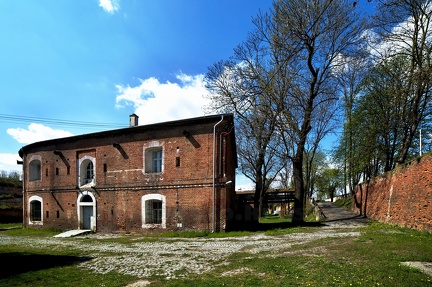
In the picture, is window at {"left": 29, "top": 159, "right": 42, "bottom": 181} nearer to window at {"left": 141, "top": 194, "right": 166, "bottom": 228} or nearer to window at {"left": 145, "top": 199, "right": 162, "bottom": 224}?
window at {"left": 141, "top": 194, "right": 166, "bottom": 228}

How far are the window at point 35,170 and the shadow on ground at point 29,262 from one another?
14.4 metres

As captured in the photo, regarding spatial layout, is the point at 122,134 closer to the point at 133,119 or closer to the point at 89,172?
the point at 133,119

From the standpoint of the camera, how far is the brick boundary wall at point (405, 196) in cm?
1124

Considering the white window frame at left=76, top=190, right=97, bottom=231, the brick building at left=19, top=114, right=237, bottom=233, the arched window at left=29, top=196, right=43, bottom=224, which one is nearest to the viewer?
the brick building at left=19, top=114, right=237, bottom=233

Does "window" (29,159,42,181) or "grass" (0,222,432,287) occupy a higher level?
"window" (29,159,42,181)

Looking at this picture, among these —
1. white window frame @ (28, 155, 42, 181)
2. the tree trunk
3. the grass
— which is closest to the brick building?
white window frame @ (28, 155, 42, 181)

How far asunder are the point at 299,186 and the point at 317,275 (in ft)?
43.5

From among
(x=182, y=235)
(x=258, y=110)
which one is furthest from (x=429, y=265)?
(x=258, y=110)

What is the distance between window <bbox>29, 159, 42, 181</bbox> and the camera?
935 inches

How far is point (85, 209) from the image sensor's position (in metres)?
20.4

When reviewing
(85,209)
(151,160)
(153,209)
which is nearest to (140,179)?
(151,160)

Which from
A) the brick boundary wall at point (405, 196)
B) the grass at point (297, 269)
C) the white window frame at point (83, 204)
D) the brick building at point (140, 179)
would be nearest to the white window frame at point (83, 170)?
the brick building at point (140, 179)

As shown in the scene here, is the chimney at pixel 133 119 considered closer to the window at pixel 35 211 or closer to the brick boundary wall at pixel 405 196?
the window at pixel 35 211

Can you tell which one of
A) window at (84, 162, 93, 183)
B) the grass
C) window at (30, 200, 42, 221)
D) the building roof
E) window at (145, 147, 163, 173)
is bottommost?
window at (30, 200, 42, 221)
